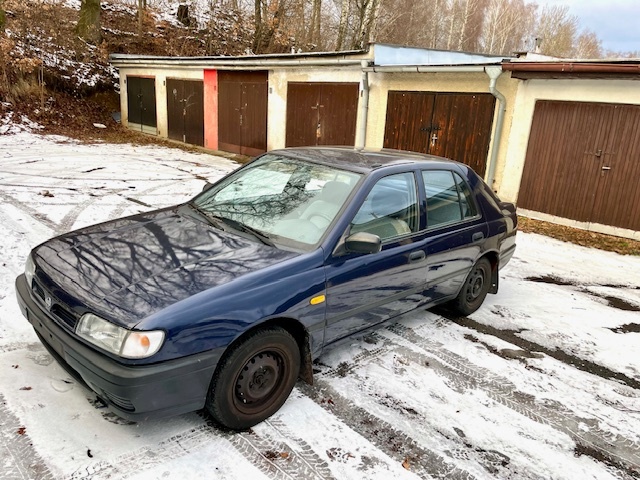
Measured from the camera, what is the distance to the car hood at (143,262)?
252 centimetres

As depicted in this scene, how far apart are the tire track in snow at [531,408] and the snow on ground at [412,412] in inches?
0.4

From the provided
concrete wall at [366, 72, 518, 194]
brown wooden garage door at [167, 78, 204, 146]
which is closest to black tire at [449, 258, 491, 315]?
concrete wall at [366, 72, 518, 194]

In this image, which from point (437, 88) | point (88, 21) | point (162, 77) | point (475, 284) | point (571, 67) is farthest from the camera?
point (88, 21)

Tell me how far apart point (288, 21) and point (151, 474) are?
27.7m

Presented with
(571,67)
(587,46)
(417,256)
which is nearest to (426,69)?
(571,67)

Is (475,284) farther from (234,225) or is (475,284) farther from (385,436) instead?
→ (234,225)

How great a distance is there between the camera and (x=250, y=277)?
107 inches

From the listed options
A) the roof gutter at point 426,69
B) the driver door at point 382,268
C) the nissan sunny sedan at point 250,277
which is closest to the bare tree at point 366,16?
the roof gutter at point 426,69

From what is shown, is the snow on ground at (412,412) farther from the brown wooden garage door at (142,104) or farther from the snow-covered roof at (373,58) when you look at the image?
the brown wooden garage door at (142,104)

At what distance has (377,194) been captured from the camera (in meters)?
3.52

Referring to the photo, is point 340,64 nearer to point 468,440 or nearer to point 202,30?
point 468,440

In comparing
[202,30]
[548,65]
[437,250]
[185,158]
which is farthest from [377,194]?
[202,30]

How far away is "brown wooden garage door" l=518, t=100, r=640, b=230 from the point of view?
312 inches

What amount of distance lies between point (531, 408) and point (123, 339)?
2655 millimetres
